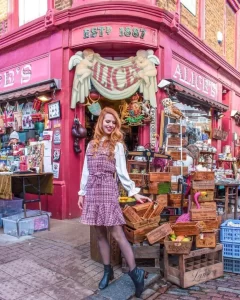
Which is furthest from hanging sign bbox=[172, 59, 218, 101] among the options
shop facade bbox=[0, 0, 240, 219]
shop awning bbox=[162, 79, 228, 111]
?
shop awning bbox=[162, 79, 228, 111]

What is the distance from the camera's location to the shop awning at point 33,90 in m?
6.91

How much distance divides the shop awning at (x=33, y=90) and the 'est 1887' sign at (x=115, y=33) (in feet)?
3.49

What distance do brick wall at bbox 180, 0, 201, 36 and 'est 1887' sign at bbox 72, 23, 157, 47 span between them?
1.94 m

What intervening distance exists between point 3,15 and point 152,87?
5.36 meters

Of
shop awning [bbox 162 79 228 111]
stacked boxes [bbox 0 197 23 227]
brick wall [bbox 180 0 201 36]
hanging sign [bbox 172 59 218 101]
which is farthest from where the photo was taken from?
brick wall [bbox 180 0 201 36]

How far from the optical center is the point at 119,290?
334 centimetres

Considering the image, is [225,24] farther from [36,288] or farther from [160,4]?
[36,288]

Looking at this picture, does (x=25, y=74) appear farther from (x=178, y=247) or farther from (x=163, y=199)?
(x=178, y=247)

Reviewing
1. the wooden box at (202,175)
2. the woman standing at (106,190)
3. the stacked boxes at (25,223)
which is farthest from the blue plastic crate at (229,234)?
Result: the stacked boxes at (25,223)

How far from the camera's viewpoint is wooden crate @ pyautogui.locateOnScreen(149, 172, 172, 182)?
174 inches

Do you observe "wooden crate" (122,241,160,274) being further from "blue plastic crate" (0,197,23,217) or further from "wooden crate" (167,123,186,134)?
"blue plastic crate" (0,197,23,217)

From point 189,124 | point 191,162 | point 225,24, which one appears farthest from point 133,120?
point 225,24

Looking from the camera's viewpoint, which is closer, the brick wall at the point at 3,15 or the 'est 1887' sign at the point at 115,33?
the 'est 1887' sign at the point at 115,33

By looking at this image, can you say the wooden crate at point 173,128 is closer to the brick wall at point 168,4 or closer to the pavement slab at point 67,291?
the pavement slab at point 67,291
